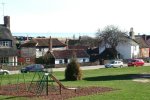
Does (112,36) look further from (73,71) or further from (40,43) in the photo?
(73,71)

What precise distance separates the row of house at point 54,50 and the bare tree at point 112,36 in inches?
50.4

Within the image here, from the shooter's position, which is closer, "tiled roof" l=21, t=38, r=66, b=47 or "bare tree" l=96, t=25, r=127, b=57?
"tiled roof" l=21, t=38, r=66, b=47

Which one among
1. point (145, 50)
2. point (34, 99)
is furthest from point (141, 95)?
point (145, 50)

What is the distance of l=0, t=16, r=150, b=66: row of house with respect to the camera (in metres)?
77.7

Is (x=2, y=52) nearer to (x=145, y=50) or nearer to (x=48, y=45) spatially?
(x=48, y=45)

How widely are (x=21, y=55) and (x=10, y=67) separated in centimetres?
1519

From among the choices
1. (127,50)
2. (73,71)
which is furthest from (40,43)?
(73,71)

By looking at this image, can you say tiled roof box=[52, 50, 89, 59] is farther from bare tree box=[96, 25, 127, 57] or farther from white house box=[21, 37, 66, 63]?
bare tree box=[96, 25, 127, 57]

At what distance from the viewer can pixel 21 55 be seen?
293 ft

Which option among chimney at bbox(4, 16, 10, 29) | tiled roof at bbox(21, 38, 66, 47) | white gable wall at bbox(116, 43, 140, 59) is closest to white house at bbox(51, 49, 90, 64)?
tiled roof at bbox(21, 38, 66, 47)

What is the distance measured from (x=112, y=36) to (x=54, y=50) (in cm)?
1919

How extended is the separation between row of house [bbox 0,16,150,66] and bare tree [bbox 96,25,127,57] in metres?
1.28

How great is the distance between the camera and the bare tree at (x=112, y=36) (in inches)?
4025

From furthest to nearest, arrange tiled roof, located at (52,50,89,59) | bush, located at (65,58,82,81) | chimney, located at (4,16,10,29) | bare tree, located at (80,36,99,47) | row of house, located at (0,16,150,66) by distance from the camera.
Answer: bare tree, located at (80,36,99,47), tiled roof, located at (52,50,89,59), chimney, located at (4,16,10,29), row of house, located at (0,16,150,66), bush, located at (65,58,82,81)
